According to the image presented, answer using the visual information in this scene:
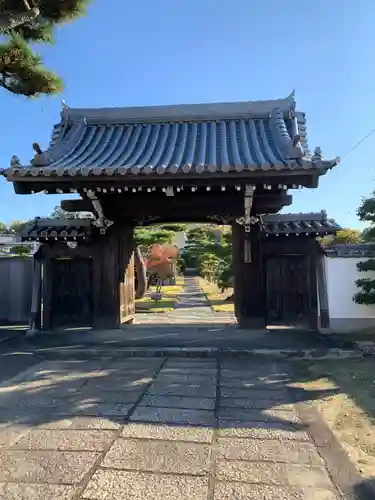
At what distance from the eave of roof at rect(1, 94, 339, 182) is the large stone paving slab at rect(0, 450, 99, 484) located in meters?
4.55

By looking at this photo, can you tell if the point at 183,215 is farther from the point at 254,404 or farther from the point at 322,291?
the point at 254,404

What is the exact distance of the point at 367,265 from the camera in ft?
25.2

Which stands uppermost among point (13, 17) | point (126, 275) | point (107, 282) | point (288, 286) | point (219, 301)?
point (13, 17)

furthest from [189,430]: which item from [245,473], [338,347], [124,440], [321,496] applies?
[338,347]

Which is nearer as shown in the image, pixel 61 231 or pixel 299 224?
pixel 299 224

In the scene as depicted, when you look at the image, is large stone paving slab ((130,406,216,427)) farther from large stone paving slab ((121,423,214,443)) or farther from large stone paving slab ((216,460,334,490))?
large stone paving slab ((216,460,334,490))

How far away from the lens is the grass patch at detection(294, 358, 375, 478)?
127 inches

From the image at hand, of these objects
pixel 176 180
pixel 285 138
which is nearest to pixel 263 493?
pixel 176 180

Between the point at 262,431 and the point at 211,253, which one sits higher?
the point at 211,253

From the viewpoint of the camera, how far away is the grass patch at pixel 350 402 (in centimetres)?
322

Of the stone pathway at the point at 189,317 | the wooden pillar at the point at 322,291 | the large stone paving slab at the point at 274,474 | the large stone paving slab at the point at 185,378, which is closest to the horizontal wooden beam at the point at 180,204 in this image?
the wooden pillar at the point at 322,291

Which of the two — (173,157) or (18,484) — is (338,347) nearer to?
(173,157)

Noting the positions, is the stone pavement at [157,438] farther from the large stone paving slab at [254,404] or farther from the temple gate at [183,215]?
the temple gate at [183,215]

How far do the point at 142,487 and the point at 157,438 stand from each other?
782 millimetres
